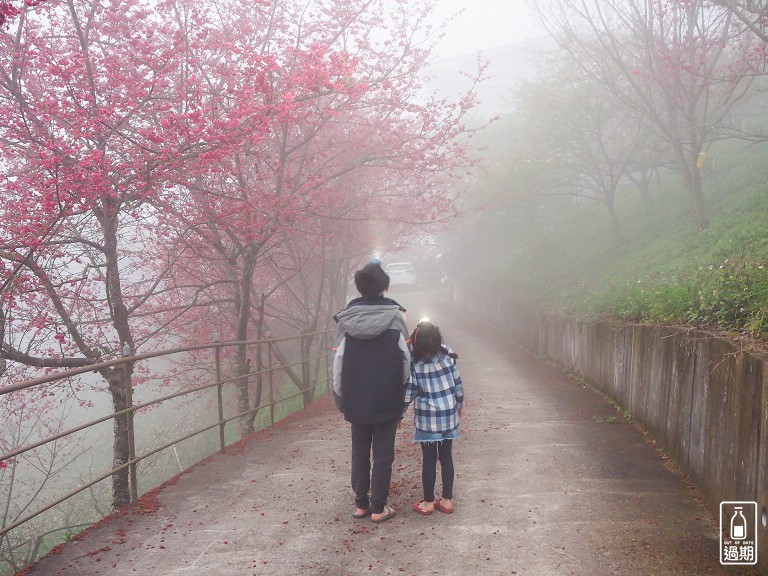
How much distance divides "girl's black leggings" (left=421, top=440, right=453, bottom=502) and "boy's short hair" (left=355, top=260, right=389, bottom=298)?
3.96ft

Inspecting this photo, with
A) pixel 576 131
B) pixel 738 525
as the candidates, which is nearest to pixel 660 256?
pixel 576 131

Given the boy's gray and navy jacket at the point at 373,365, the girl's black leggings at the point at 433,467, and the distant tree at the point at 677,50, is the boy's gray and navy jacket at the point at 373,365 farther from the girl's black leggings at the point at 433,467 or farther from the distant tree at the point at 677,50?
the distant tree at the point at 677,50

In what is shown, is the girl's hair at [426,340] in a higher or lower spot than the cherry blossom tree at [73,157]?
lower

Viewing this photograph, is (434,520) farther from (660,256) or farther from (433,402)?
(660,256)

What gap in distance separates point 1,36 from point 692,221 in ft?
44.9

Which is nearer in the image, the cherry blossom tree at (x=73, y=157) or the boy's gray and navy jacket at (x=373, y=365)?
the boy's gray and navy jacket at (x=373, y=365)

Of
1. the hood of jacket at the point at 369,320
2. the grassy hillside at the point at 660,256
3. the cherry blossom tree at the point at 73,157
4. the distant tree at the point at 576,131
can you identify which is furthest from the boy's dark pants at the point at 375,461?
the distant tree at the point at 576,131

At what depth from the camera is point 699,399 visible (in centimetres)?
547

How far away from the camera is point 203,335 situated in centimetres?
1468

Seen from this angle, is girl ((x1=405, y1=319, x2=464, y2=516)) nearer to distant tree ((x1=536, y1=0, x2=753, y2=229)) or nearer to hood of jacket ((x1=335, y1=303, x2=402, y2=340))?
hood of jacket ((x1=335, y1=303, x2=402, y2=340))

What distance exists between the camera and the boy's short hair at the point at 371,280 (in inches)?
190

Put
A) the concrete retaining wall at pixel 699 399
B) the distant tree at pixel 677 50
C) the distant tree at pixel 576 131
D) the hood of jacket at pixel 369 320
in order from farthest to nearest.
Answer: the distant tree at pixel 576 131 → the distant tree at pixel 677 50 → the hood of jacket at pixel 369 320 → the concrete retaining wall at pixel 699 399

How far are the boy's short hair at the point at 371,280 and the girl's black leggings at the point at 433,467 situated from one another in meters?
1.21

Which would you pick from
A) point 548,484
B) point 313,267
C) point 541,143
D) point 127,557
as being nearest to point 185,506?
point 127,557
